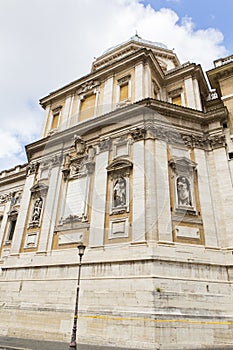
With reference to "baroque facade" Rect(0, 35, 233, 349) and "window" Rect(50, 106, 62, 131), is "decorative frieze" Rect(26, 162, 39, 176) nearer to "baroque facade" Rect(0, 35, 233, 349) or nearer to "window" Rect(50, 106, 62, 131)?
"baroque facade" Rect(0, 35, 233, 349)

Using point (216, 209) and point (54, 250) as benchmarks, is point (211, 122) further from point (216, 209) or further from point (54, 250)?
point (54, 250)

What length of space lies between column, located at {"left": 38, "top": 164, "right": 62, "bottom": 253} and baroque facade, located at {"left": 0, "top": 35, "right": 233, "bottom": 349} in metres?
0.07

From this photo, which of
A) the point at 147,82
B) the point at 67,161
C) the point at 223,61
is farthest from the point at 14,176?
the point at 223,61

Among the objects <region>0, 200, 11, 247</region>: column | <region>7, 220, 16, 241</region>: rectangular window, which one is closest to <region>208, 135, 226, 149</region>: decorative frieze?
<region>7, 220, 16, 241</region>: rectangular window

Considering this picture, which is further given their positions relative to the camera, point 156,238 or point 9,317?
point 9,317

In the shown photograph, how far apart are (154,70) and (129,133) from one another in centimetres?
703

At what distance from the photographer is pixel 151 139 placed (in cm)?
1519

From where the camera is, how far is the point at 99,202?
48.5 ft

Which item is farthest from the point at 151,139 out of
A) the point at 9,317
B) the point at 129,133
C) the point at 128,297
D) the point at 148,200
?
the point at 9,317

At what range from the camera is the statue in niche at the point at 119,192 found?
560 inches

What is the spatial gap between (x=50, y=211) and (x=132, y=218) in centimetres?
595

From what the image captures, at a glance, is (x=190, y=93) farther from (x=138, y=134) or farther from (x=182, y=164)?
(x=182, y=164)

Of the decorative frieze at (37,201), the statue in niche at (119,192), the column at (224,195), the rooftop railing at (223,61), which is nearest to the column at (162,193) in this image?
the statue in niche at (119,192)

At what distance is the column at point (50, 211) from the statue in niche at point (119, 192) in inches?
170
